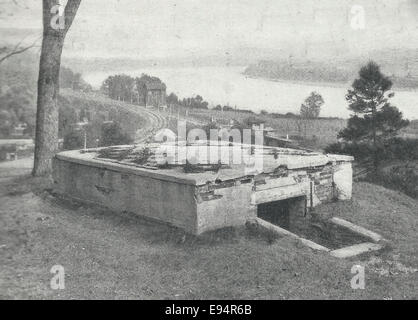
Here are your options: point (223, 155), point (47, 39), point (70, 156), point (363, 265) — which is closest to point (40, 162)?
point (70, 156)

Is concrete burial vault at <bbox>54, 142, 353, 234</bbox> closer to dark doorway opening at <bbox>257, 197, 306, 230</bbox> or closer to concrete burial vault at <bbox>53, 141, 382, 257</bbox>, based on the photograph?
concrete burial vault at <bbox>53, 141, 382, 257</bbox>

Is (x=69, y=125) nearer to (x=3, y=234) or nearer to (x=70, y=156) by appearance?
(x=70, y=156)

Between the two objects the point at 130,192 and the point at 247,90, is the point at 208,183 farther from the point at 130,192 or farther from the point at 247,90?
the point at 247,90

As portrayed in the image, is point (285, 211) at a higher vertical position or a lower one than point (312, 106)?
lower

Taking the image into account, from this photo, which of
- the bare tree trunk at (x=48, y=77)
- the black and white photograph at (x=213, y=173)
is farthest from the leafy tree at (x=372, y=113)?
the bare tree trunk at (x=48, y=77)

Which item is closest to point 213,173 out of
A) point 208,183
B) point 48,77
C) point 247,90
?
point 208,183

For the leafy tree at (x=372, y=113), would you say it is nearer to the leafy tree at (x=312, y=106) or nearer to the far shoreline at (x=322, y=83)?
the far shoreline at (x=322, y=83)
